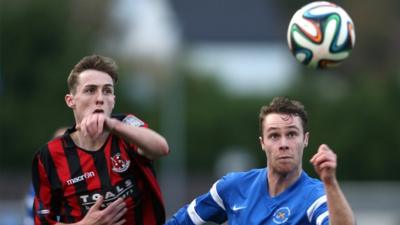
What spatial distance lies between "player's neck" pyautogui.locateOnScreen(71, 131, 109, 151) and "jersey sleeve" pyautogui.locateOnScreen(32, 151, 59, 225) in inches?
12.5

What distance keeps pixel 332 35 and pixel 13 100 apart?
27971 mm

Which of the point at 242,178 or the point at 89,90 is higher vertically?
the point at 89,90

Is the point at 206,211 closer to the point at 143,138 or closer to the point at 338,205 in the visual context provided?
the point at 143,138

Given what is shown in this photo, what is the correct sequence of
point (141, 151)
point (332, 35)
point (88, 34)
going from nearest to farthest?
→ 1. point (141, 151)
2. point (332, 35)
3. point (88, 34)

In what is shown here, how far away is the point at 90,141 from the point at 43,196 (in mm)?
539

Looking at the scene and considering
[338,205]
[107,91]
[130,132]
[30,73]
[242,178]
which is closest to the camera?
[338,205]

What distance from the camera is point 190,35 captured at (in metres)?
61.0

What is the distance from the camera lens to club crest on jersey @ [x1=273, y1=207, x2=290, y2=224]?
7633mm

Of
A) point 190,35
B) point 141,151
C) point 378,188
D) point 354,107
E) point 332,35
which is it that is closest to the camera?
point 141,151

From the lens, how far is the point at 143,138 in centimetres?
732

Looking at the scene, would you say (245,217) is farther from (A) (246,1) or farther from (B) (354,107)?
(A) (246,1)

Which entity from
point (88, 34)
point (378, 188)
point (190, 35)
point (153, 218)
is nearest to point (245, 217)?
point (153, 218)

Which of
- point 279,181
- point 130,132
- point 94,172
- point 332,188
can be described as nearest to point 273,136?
point 279,181

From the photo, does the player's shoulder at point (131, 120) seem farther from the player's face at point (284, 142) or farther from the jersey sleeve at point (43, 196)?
the player's face at point (284, 142)
